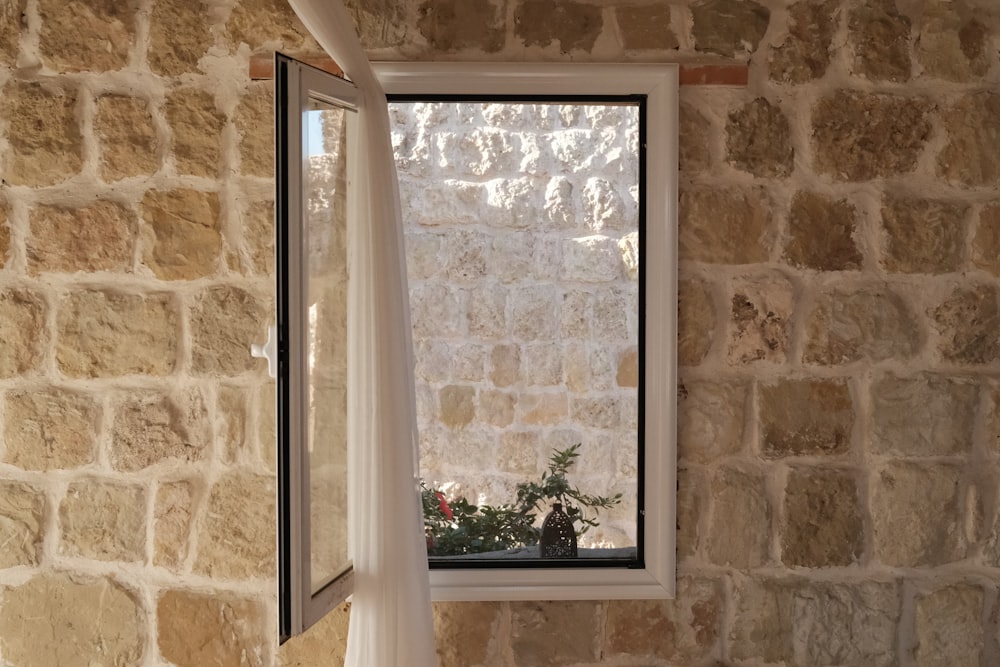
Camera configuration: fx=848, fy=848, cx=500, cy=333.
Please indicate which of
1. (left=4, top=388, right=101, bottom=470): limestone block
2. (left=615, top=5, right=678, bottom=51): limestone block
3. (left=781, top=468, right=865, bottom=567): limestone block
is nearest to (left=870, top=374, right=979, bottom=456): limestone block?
(left=781, top=468, right=865, bottom=567): limestone block

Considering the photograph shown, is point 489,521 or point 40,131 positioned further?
point 489,521

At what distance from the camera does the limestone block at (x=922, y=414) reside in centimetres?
218

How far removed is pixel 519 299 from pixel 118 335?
159cm

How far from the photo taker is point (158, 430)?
2.20 meters

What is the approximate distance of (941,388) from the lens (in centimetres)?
218

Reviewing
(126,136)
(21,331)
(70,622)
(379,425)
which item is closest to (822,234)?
(379,425)

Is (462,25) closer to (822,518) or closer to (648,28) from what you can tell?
(648,28)

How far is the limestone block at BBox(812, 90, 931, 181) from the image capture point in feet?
7.11

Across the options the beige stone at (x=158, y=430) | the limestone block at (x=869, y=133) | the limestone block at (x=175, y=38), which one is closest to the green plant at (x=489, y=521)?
the beige stone at (x=158, y=430)

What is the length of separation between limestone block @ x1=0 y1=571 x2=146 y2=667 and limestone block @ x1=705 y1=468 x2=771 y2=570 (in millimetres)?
1524

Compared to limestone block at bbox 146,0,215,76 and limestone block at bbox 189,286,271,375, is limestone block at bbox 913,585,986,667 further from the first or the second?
limestone block at bbox 146,0,215,76

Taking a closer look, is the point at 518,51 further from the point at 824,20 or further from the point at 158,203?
the point at 158,203

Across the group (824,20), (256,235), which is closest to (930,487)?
(824,20)

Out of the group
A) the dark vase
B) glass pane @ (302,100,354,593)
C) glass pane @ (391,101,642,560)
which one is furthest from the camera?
glass pane @ (391,101,642,560)
